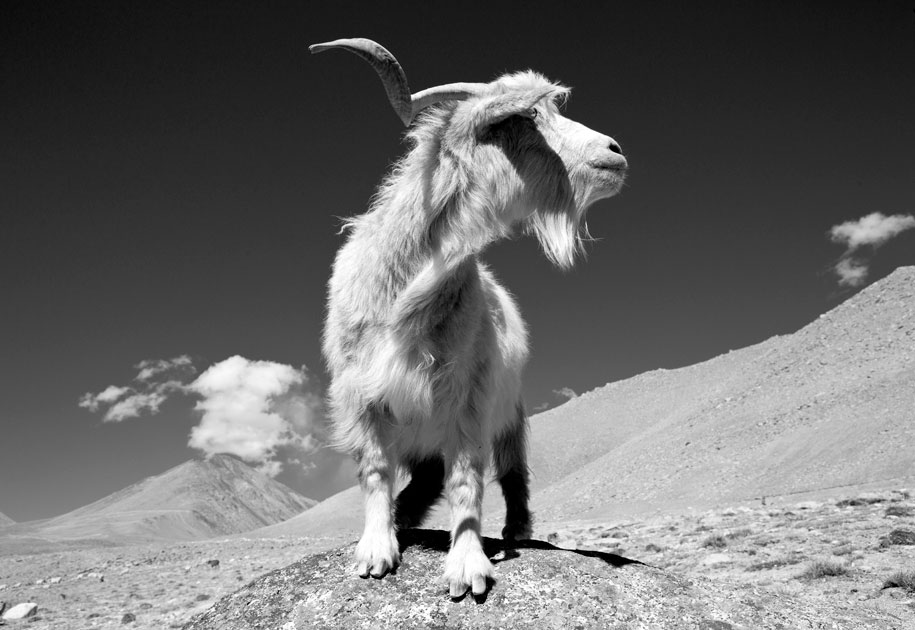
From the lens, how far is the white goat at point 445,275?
14.2 feet

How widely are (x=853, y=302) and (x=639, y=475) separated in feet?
77.3

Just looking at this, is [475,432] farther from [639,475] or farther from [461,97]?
[639,475]

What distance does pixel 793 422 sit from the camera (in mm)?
33594

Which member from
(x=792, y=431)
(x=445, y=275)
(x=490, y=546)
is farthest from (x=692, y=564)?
(x=792, y=431)

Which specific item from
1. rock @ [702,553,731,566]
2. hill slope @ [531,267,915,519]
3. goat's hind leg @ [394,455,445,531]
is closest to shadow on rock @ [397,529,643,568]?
goat's hind leg @ [394,455,445,531]

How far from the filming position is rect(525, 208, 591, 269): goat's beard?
497cm

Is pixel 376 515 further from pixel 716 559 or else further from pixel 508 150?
pixel 716 559

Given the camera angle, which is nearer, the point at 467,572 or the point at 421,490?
the point at 467,572

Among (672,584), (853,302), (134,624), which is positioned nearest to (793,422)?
(853,302)

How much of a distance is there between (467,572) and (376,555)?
604 millimetres

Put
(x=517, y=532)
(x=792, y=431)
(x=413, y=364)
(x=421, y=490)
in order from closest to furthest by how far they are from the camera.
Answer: (x=413, y=364) < (x=421, y=490) < (x=517, y=532) < (x=792, y=431)

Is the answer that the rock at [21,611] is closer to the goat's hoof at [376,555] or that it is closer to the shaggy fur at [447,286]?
the shaggy fur at [447,286]

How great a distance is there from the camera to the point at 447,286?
438cm

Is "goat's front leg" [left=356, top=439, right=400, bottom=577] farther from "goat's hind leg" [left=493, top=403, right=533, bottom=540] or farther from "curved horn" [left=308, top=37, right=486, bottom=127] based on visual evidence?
"curved horn" [left=308, top=37, right=486, bottom=127]
